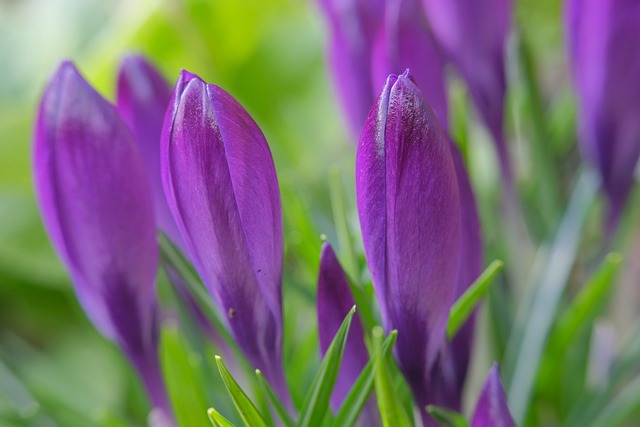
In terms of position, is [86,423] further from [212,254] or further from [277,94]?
[277,94]

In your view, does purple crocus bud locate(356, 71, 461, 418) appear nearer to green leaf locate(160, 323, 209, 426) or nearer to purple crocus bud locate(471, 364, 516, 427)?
purple crocus bud locate(471, 364, 516, 427)

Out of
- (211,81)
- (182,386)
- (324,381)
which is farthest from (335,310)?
(211,81)

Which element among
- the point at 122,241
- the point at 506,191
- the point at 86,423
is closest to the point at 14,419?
the point at 86,423

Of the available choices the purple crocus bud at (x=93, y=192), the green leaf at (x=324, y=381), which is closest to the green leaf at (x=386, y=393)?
the green leaf at (x=324, y=381)

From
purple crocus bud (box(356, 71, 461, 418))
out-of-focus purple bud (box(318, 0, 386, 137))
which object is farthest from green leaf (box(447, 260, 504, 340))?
out-of-focus purple bud (box(318, 0, 386, 137))

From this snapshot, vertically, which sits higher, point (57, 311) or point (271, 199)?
point (271, 199)

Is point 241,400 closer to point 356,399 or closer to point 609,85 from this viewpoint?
point 356,399

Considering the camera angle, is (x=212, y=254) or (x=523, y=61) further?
(x=523, y=61)
